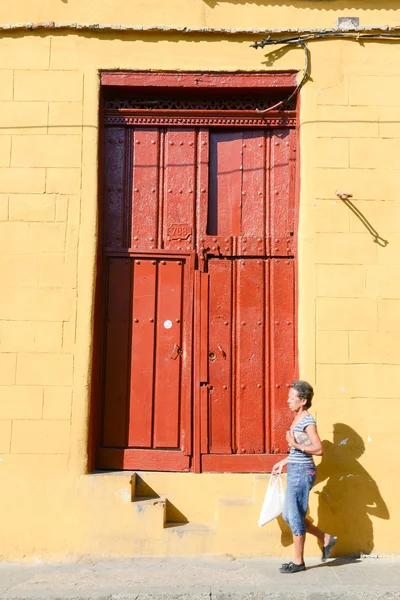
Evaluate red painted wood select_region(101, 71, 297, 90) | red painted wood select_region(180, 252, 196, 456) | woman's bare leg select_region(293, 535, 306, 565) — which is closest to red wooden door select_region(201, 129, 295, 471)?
red painted wood select_region(180, 252, 196, 456)

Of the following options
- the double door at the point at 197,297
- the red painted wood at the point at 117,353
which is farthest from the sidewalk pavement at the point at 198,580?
the red painted wood at the point at 117,353

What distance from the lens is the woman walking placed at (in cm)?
484

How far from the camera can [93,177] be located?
565 cm

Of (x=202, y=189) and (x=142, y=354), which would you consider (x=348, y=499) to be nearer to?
(x=142, y=354)

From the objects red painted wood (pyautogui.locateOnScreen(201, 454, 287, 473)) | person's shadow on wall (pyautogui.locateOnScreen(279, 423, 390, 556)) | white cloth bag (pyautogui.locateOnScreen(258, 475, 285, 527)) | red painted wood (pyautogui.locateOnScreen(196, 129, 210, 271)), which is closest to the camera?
white cloth bag (pyautogui.locateOnScreen(258, 475, 285, 527))

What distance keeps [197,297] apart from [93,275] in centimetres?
95

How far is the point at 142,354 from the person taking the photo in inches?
225

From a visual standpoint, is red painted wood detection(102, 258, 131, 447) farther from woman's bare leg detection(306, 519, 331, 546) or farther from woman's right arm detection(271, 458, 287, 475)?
woman's bare leg detection(306, 519, 331, 546)

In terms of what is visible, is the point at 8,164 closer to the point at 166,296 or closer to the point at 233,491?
the point at 166,296

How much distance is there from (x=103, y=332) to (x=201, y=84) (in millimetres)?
2415

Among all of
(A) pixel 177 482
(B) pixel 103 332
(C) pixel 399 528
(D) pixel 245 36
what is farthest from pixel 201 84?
(C) pixel 399 528

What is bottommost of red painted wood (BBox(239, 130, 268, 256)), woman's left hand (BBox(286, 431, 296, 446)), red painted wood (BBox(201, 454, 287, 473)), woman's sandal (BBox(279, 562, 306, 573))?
woman's sandal (BBox(279, 562, 306, 573))

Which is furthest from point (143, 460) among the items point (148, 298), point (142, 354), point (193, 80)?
point (193, 80)

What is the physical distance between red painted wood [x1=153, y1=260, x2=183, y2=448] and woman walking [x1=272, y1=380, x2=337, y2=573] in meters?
1.19
